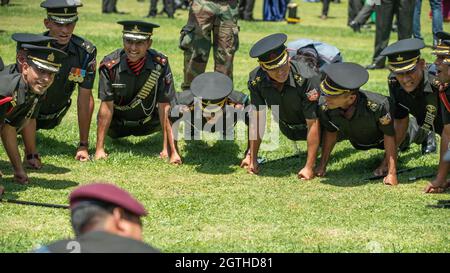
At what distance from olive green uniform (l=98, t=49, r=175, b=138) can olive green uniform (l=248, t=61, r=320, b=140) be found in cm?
99

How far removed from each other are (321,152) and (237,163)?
83 cm

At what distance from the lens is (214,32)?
10.2 m

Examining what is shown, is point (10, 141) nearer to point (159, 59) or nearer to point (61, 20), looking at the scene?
point (61, 20)

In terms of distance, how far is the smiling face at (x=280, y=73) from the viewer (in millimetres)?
8156

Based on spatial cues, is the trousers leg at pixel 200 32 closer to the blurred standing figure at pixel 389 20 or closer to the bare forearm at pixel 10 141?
the bare forearm at pixel 10 141

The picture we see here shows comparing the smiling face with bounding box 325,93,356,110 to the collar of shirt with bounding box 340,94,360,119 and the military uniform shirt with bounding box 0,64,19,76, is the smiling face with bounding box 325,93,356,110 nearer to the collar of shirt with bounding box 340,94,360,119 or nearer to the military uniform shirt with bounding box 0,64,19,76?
the collar of shirt with bounding box 340,94,360,119

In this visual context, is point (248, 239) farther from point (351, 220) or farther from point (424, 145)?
point (424, 145)

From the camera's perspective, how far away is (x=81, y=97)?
8.95 m

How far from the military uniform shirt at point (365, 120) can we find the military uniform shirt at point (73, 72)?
2.34m

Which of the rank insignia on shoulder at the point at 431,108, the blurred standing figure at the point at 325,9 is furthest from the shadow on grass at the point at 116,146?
the blurred standing figure at the point at 325,9

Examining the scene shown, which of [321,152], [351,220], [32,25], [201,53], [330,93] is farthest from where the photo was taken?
[32,25]

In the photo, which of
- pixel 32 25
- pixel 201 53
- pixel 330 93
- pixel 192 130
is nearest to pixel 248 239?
pixel 330 93

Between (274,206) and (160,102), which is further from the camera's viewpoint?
(160,102)

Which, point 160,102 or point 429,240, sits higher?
point 429,240
